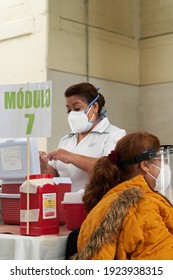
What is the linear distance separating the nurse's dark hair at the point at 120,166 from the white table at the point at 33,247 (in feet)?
0.80

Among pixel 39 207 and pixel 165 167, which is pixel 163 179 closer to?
pixel 165 167

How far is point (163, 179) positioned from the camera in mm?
2252

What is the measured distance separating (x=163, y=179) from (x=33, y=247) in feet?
1.97

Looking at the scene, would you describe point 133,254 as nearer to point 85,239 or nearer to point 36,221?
point 85,239

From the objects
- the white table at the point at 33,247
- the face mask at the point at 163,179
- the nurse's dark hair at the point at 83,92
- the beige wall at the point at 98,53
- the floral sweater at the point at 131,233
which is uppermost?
the beige wall at the point at 98,53

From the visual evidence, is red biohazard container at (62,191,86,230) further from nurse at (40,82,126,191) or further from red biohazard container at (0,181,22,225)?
nurse at (40,82,126,191)

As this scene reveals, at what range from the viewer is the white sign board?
244 centimetres

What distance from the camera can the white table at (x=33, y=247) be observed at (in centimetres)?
223

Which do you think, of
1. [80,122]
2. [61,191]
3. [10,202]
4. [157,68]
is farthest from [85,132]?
[157,68]

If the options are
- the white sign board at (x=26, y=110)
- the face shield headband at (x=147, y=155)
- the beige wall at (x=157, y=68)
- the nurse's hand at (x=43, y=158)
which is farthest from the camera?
the beige wall at (x=157, y=68)

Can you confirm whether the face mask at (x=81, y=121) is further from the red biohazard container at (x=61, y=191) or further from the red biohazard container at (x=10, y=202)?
the red biohazard container at (x=10, y=202)

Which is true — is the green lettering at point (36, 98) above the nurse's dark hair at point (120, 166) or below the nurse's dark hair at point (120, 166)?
above

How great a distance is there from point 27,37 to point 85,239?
3.79 m

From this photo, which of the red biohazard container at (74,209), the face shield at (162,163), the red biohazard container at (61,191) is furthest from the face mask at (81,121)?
the face shield at (162,163)
